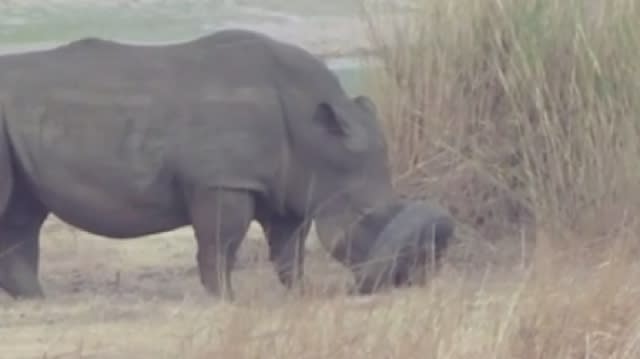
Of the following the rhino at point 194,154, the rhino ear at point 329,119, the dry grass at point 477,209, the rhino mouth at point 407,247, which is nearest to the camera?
the dry grass at point 477,209

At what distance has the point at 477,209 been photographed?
34.1ft

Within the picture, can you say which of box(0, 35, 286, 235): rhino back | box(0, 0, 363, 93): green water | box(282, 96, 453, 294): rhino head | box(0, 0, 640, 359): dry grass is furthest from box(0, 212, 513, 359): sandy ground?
box(0, 0, 363, 93): green water

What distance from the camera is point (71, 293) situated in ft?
31.3

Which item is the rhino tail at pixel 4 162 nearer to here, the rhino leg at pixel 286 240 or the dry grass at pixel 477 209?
the dry grass at pixel 477 209

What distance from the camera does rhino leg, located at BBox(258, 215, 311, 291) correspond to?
30.8 feet

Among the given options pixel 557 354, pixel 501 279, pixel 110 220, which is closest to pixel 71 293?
pixel 110 220

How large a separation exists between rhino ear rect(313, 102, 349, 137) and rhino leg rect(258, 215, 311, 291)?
14.7 inches

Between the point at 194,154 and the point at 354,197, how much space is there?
27.7 inches

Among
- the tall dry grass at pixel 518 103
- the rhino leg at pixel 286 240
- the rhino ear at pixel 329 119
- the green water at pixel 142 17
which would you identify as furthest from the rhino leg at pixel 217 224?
the green water at pixel 142 17

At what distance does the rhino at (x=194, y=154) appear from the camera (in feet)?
30.5

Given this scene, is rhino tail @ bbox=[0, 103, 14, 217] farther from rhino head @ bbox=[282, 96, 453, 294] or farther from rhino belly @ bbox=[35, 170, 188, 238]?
rhino head @ bbox=[282, 96, 453, 294]

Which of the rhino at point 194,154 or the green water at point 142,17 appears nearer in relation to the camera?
the rhino at point 194,154

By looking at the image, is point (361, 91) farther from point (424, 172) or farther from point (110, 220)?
point (110, 220)

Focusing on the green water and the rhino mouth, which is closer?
the rhino mouth
